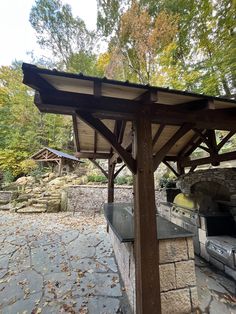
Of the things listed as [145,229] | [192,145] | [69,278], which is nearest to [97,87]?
[145,229]

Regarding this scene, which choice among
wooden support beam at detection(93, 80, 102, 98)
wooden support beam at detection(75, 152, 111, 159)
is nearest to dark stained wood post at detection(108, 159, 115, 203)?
wooden support beam at detection(75, 152, 111, 159)

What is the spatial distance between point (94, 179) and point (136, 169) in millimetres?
8455

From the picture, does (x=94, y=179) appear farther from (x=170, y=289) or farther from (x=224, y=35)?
(x=224, y=35)

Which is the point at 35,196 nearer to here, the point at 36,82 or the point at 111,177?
the point at 111,177

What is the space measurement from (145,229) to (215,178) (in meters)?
2.88

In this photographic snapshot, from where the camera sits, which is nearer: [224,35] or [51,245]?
[51,245]

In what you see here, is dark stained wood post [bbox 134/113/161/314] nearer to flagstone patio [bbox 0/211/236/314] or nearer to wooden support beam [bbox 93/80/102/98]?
wooden support beam [bbox 93/80/102/98]

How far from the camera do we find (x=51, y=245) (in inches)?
165

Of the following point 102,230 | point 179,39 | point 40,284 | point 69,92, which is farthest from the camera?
point 179,39

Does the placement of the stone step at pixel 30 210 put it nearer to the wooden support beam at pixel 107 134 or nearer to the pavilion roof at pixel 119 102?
the pavilion roof at pixel 119 102

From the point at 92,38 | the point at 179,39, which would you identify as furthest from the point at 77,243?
the point at 92,38

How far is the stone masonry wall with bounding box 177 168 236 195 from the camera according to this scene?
3412mm

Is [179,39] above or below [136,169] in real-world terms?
above

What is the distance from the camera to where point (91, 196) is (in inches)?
322
